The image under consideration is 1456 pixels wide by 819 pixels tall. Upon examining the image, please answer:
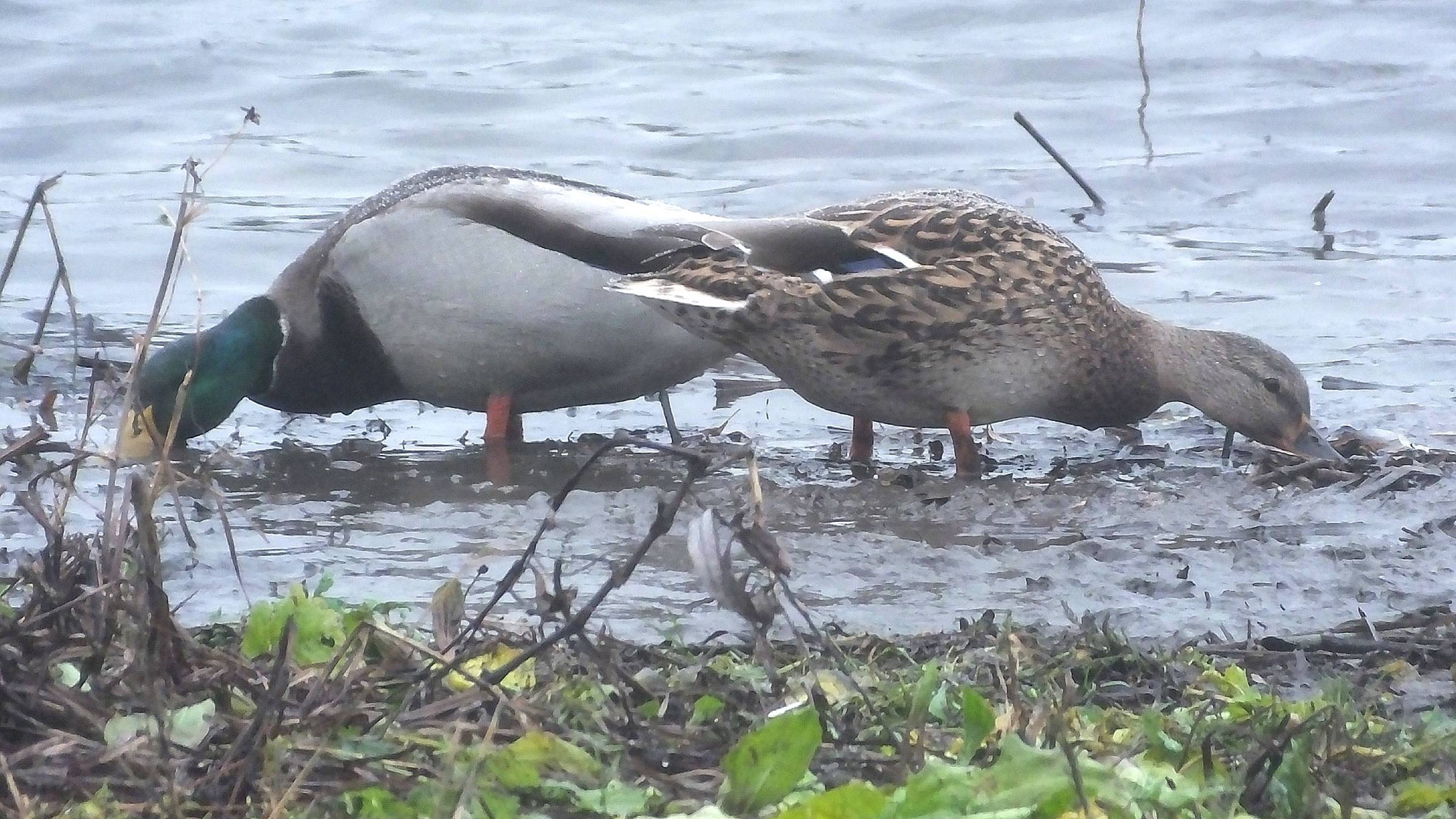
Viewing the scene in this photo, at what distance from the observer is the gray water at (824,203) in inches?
165

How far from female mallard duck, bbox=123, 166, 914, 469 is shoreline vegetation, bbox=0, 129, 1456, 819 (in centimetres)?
258

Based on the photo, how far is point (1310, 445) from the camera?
5.46 metres

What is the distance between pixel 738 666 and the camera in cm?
300

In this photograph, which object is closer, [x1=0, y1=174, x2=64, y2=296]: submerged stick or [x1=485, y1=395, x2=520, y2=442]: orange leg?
[x1=0, y1=174, x2=64, y2=296]: submerged stick

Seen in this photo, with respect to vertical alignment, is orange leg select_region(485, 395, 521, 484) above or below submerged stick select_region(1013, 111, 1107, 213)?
below

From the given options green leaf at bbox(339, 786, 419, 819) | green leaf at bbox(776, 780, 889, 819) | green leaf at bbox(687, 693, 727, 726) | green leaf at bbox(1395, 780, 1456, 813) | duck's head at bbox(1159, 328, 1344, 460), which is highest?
green leaf at bbox(776, 780, 889, 819)

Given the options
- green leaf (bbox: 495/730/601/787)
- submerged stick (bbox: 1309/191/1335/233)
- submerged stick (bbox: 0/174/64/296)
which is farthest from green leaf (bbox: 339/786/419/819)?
submerged stick (bbox: 1309/191/1335/233)

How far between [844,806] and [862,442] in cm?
360

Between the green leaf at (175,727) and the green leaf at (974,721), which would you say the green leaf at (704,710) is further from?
the green leaf at (175,727)

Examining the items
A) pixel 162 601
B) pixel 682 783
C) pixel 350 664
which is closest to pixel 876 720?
pixel 682 783

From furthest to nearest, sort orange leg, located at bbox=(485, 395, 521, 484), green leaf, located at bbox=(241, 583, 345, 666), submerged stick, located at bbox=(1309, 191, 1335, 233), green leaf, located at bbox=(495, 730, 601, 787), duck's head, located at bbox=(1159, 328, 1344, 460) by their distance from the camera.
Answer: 1. submerged stick, located at bbox=(1309, 191, 1335, 233)
2. orange leg, located at bbox=(485, 395, 521, 484)
3. duck's head, located at bbox=(1159, 328, 1344, 460)
4. green leaf, located at bbox=(241, 583, 345, 666)
5. green leaf, located at bbox=(495, 730, 601, 787)

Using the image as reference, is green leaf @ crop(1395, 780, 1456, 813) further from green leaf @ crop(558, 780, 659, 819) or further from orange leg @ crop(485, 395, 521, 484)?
orange leg @ crop(485, 395, 521, 484)

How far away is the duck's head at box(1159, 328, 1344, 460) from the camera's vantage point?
550cm

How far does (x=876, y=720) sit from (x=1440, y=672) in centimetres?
129
